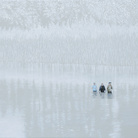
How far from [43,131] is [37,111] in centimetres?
646

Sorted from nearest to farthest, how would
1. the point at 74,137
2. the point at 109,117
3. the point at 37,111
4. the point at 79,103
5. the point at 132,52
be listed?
1. the point at 74,137
2. the point at 109,117
3. the point at 37,111
4. the point at 79,103
5. the point at 132,52

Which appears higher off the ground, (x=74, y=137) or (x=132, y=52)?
(x=132, y=52)

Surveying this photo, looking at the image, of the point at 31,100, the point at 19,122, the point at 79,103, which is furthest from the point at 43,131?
the point at 31,100

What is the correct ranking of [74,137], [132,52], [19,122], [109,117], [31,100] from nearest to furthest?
[74,137] < [19,122] < [109,117] < [31,100] < [132,52]

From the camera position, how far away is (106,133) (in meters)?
17.9

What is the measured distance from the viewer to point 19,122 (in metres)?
20.6

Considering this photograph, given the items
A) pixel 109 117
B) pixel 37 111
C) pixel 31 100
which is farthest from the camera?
pixel 31 100

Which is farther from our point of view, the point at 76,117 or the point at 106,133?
the point at 76,117

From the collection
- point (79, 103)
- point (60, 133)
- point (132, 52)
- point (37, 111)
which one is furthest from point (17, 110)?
point (132, 52)

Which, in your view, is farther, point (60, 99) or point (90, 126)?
point (60, 99)

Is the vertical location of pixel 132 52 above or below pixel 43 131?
above

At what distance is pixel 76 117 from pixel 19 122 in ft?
12.7

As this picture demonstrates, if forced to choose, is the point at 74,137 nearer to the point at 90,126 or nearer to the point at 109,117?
the point at 90,126

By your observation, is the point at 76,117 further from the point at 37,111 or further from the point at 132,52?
the point at 132,52
